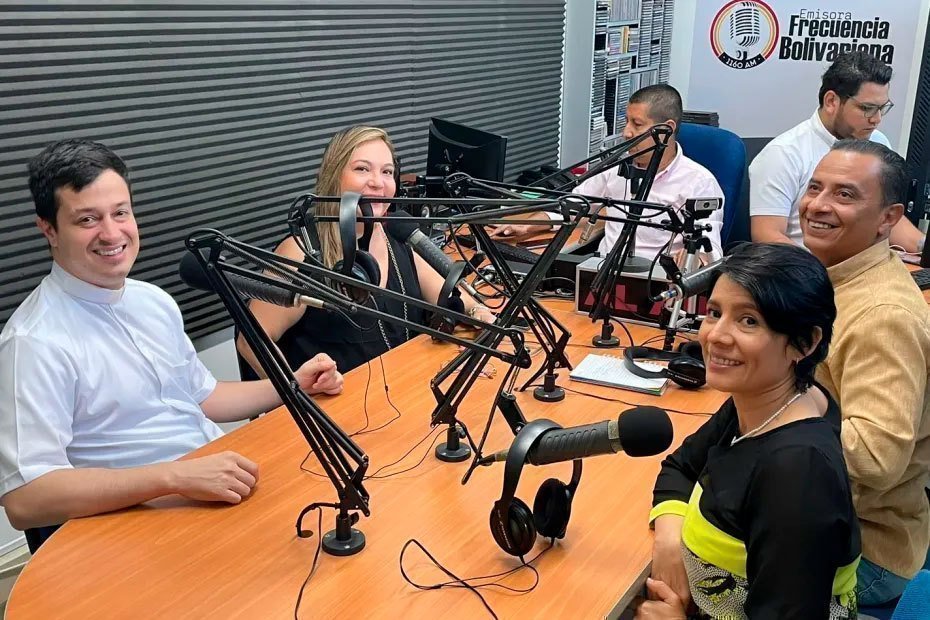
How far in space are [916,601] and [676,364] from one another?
1069 mm

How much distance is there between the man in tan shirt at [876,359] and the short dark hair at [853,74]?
1.59m

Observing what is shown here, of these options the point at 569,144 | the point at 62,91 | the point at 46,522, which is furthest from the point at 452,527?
the point at 569,144

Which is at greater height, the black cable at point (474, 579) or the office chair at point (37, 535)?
the black cable at point (474, 579)

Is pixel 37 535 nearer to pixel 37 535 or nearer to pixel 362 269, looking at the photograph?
pixel 37 535

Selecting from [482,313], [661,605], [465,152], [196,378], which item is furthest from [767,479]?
[465,152]

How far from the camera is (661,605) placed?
1.42 metres

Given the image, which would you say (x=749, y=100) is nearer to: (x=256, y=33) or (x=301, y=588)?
(x=256, y=33)

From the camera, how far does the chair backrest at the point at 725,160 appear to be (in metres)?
3.65

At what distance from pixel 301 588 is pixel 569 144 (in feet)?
14.0

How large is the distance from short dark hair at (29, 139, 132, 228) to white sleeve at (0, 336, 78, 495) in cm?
30

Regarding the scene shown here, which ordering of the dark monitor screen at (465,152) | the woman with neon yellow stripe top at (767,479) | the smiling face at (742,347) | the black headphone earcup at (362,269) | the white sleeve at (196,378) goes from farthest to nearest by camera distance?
the dark monitor screen at (465,152)
the white sleeve at (196,378)
the black headphone earcup at (362,269)
the smiling face at (742,347)
the woman with neon yellow stripe top at (767,479)

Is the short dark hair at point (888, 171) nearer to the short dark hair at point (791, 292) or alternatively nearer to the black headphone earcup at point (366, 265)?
the short dark hair at point (791, 292)

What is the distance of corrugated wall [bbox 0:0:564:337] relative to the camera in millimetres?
2422

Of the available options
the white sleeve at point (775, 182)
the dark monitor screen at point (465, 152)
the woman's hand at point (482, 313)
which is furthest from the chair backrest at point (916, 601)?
the white sleeve at point (775, 182)
